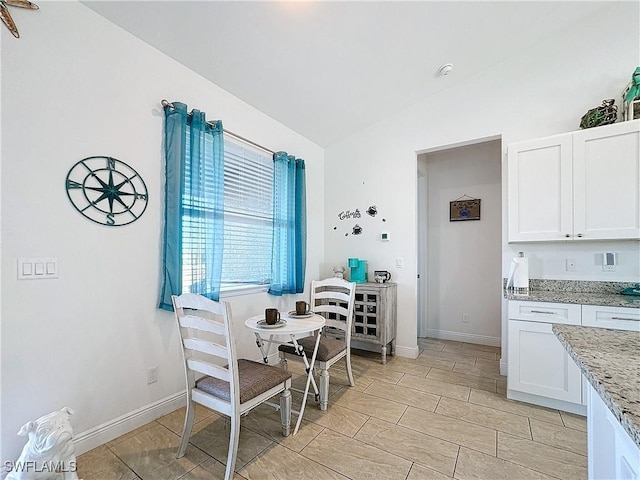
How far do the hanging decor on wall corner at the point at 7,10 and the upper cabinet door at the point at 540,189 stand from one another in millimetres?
3584

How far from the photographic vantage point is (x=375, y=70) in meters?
2.85

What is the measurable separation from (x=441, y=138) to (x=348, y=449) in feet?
10.4

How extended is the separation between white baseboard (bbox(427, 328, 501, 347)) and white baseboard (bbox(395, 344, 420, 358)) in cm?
92

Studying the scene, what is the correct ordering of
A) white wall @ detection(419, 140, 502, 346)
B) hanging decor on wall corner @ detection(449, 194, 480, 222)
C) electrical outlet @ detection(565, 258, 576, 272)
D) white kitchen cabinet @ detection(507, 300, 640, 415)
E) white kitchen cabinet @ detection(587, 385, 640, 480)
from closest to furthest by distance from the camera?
white kitchen cabinet @ detection(587, 385, 640, 480), white kitchen cabinet @ detection(507, 300, 640, 415), electrical outlet @ detection(565, 258, 576, 272), white wall @ detection(419, 140, 502, 346), hanging decor on wall corner @ detection(449, 194, 480, 222)

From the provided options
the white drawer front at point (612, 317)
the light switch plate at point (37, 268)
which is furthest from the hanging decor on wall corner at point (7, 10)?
the white drawer front at point (612, 317)

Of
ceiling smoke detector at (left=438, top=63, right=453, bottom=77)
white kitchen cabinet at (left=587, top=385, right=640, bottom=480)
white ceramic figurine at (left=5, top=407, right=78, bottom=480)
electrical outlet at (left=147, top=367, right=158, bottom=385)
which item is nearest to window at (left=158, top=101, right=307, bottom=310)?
electrical outlet at (left=147, top=367, right=158, bottom=385)

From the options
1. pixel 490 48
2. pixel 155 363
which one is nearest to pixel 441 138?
pixel 490 48

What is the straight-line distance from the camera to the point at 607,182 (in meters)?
2.33

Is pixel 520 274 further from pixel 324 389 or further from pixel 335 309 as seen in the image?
pixel 324 389

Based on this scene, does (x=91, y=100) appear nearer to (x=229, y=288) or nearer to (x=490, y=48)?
(x=229, y=288)

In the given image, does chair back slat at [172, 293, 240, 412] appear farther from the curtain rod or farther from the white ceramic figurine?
the curtain rod

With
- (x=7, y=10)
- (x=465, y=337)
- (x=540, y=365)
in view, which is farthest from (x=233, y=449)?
(x=465, y=337)

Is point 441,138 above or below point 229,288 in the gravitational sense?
above

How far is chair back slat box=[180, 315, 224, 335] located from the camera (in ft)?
5.24
